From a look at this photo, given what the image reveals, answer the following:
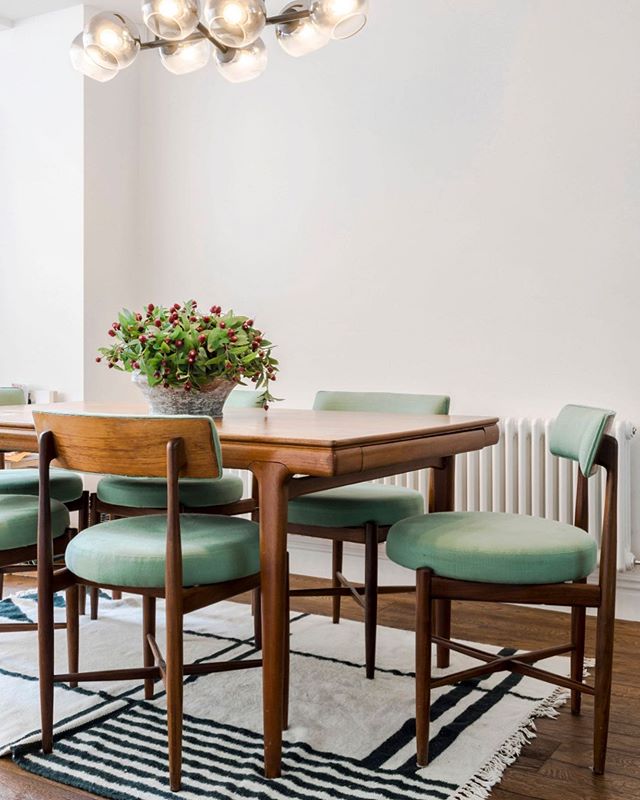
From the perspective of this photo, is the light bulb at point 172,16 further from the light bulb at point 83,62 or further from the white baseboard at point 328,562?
the white baseboard at point 328,562

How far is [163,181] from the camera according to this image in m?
4.14

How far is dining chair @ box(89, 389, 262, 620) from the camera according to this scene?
277 cm

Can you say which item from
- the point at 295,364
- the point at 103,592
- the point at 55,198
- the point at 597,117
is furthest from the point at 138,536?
the point at 55,198

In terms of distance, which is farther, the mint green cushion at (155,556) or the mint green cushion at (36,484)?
the mint green cushion at (36,484)

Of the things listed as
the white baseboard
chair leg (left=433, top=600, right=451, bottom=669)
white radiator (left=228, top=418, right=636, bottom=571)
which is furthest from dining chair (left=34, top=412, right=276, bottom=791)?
the white baseboard

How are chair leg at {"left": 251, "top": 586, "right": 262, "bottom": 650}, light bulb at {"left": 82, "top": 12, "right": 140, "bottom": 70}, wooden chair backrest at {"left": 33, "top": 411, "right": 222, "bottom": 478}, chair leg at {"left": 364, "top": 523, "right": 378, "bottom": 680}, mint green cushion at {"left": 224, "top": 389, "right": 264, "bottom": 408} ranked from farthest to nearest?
mint green cushion at {"left": 224, "top": 389, "right": 264, "bottom": 408}, chair leg at {"left": 251, "top": 586, "right": 262, "bottom": 650}, light bulb at {"left": 82, "top": 12, "right": 140, "bottom": 70}, chair leg at {"left": 364, "top": 523, "right": 378, "bottom": 680}, wooden chair backrest at {"left": 33, "top": 411, "right": 222, "bottom": 478}

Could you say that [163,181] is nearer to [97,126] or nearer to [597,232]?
[97,126]

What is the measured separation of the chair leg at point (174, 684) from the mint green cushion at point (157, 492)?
3.35 ft

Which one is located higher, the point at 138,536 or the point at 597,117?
the point at 597,117

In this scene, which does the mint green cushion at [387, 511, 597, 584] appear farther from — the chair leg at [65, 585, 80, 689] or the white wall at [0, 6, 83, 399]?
the white wall at [0, 6, 83, 399]

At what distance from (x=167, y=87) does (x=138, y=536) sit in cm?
285

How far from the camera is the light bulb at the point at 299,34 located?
2.38 meters

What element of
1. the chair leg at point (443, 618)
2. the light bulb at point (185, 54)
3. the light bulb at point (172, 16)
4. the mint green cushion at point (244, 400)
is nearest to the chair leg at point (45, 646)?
the chair leg at point (443, 618)

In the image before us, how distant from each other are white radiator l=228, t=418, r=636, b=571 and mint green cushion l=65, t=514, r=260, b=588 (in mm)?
1464
